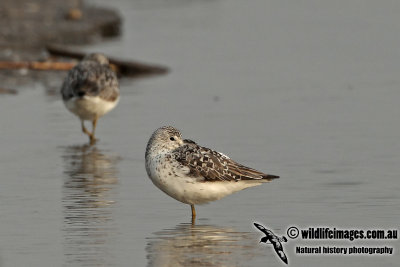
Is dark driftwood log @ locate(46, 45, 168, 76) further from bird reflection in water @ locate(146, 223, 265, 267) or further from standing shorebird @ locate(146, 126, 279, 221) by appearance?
bird reflection in water @ locate(146, 223, 265, 267)

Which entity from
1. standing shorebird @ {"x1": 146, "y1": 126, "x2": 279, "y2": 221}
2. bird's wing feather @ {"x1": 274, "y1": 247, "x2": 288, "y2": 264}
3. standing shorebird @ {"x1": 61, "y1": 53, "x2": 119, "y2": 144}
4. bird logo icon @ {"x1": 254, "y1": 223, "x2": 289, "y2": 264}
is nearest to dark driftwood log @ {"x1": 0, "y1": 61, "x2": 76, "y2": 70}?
standing shorebird @ {"x1": 61, "y1": 53, "x2": 119, "y2": 144}

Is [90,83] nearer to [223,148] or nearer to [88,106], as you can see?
[88,106]

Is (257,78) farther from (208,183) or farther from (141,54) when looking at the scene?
(208,183)

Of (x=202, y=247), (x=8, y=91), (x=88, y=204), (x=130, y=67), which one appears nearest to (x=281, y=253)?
(x=202, y=247)

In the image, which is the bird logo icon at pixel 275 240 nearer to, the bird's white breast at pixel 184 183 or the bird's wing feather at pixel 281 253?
the bird's wing feather at pixel 281 253

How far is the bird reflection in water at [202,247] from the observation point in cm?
1005

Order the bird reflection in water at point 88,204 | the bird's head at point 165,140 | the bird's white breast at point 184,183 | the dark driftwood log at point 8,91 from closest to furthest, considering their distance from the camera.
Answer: the bird reflection in water at point 88,204 → the bird's white breast at point 184,183 → the bird's head at point 165,140 → the dark driftwood log at point 8,91

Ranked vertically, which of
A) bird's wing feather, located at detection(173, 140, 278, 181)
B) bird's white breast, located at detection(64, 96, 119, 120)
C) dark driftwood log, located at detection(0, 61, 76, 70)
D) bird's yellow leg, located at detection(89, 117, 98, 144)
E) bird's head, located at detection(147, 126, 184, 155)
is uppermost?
bird's head, located at detection(147, 126, 184, 155)

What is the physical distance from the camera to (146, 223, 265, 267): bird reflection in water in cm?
1005

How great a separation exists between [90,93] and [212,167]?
5832 mm

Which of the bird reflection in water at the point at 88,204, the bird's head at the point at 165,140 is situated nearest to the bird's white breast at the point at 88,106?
the bird reflection in water at the point at 88,204

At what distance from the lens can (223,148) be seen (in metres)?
15.5

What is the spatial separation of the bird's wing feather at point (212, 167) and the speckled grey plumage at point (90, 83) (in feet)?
18.1

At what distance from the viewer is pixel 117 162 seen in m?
14.9
